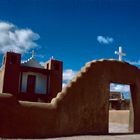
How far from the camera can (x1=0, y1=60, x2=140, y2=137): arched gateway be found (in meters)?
10.3

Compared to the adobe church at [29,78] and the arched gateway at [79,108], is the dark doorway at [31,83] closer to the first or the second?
the adobe church at [29,78]

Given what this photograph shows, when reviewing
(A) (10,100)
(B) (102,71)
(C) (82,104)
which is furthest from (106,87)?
(A) (10,100)

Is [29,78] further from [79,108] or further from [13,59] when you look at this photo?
[79,108]

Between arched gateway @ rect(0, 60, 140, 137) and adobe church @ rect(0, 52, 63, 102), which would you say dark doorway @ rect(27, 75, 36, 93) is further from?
arched gateway @ rect(0, 60, 140, 137)

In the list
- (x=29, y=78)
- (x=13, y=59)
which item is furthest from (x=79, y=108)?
(x=29, y=78)

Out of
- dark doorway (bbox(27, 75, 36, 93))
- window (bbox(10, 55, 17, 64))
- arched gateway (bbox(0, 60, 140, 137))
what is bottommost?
arched gateway (bbox(0, 60, 140, 137))

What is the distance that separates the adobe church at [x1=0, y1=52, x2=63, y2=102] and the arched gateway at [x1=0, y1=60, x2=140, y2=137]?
48.9 ft

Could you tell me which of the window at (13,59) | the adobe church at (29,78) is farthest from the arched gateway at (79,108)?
the window at (13,59)

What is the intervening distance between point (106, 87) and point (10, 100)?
5211 mm

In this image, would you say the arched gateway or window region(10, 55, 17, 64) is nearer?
the arched gateway

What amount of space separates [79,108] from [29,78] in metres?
17.3

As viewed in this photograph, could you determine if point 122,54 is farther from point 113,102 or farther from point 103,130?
point 113,102

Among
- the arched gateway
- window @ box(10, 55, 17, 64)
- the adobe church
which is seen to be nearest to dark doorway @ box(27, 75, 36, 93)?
the adobe church

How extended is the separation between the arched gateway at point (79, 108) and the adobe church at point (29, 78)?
14907 millimetres
